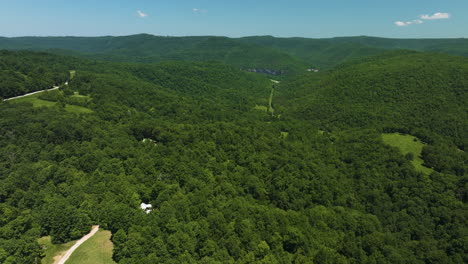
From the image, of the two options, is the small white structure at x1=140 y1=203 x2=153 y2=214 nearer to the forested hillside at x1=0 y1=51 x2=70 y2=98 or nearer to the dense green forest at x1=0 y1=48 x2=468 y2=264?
the dense green forest at x1=0 y1=48 x2=468 y2=264

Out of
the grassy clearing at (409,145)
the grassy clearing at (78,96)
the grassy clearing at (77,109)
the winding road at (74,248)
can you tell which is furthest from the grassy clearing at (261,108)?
the winding road at (74,248)

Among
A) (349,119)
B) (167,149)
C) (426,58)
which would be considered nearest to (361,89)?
(349,119)

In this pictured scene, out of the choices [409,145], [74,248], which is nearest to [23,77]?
[74,248]

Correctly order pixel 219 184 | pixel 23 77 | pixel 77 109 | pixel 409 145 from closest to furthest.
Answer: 1. pixel 219 184
2. pixel 77 109
3. pixel 409 145
4. pixel 23 77

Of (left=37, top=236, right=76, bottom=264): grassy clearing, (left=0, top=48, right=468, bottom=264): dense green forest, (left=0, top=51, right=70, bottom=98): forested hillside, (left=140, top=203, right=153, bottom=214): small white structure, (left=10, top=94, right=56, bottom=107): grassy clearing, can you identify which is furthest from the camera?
(left=0, top=51, right=70, bottom=98): forested hillside

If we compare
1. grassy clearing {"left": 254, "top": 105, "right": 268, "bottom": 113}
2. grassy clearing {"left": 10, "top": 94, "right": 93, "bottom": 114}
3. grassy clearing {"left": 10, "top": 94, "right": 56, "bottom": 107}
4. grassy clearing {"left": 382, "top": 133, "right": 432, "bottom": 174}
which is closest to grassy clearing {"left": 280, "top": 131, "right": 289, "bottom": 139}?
grassy clearing {"left": 382, "top": 133, "right": 432, "bottom": 174}

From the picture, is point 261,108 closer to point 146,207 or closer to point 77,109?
point 77,109
